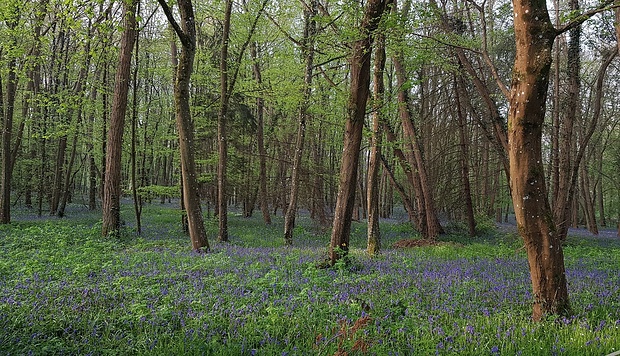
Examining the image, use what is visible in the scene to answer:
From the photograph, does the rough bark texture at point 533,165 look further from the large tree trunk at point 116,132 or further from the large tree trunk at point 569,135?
the large tree trunk at point 569,135

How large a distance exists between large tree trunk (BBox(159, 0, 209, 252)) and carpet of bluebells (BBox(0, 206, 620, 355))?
233 centimetres

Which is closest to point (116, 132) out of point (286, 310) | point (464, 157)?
point (286, 310)

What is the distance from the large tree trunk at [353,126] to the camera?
745 cm

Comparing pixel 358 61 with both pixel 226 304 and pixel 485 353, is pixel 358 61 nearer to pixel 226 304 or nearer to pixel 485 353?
pixel 226 304

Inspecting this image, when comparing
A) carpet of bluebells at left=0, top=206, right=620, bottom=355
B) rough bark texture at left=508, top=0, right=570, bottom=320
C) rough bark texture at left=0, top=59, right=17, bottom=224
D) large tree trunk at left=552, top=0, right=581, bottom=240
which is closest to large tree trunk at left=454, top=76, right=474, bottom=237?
large tree trunk at left=552, top=0, right=581, bottom=240

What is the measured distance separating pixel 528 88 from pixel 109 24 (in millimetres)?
7348

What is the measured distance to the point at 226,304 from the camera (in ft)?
16.0

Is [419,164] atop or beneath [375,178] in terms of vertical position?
atop

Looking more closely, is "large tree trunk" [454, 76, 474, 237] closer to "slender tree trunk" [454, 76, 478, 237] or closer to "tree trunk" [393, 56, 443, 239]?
"slender tree trunk" [454, 76, 478, 237]

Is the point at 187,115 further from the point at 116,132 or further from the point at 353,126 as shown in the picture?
the point at 353,126

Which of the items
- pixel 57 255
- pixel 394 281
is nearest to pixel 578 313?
pixel 394 281

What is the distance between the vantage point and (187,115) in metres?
9.91

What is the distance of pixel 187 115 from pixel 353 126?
4618mm

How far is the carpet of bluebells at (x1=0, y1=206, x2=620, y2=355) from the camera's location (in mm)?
3596
